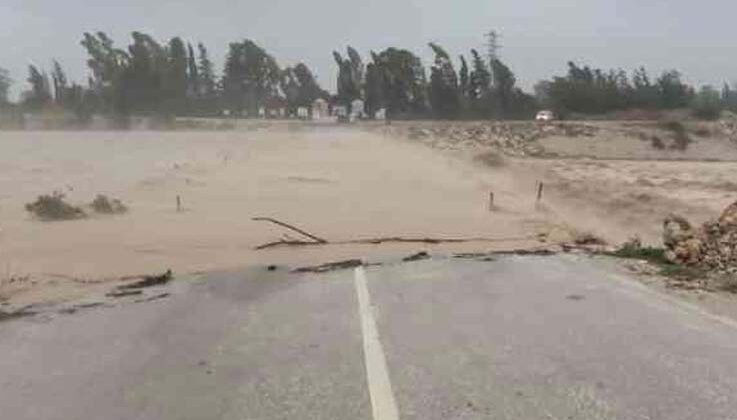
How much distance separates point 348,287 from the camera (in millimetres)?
13812

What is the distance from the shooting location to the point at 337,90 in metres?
168

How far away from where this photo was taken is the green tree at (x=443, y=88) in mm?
147000

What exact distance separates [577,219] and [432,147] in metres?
42.0

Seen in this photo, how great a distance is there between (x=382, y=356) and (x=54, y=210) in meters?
19.5

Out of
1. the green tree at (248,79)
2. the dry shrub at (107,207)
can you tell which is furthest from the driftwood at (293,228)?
the green tree at (248,79)

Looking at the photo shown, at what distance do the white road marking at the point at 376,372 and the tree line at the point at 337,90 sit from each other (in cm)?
11721

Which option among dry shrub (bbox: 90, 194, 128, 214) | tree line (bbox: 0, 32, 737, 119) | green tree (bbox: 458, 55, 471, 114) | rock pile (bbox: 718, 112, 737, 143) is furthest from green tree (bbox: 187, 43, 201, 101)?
dry shrub (bbox: 90, 194, 128, 214)

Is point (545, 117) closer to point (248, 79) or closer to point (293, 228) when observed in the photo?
point (248, 79)

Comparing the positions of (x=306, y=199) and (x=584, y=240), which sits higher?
(x=584, y=240)

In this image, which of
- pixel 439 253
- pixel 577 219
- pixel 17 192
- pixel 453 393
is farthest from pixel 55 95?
pixel 453 393

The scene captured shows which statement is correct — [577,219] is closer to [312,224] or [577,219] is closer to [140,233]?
[312,224]

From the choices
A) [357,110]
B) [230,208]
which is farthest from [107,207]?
[357,110]

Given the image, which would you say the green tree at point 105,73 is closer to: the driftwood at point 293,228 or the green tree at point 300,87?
the green tree at point 300,87

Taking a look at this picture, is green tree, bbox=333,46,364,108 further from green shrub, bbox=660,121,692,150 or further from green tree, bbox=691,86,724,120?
green shrub, bbox=660,121,692,150
